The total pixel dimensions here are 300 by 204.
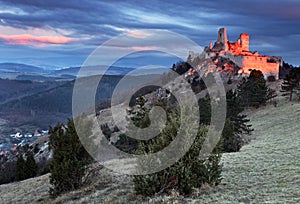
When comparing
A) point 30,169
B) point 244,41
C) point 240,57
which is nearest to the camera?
point 30,169

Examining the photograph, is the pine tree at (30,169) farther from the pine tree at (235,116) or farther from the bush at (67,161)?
the pine tree at (235,116)

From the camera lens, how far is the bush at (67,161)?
23641 millimetres

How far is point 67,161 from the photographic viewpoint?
23.6 metres

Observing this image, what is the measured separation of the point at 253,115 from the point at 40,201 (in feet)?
161

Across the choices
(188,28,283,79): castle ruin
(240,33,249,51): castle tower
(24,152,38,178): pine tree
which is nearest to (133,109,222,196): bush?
(24,152,38,178): pine tree

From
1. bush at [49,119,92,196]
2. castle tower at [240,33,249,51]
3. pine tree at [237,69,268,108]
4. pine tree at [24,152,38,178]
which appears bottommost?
pine tree at [24,152,38,178]

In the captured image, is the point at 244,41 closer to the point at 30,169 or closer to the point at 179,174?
the point at 30,169

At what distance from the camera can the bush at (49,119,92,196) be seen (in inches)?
931

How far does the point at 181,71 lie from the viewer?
139375 millimetres

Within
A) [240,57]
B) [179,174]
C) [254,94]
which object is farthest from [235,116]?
[240,57]

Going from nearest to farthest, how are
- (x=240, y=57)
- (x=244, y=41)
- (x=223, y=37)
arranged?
(x=240, y=57)
(x=223, y=37)
(x=244, y=41)

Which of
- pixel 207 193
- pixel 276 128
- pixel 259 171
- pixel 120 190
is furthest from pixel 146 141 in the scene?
pixel 276 128

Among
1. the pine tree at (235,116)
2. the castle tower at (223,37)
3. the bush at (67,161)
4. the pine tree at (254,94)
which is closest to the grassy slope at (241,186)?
the bush at (67,161)

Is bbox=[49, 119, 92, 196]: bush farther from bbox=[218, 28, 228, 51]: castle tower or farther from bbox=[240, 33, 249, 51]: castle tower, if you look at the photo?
bbox=[240, 33, 249, 51]: castle tower
